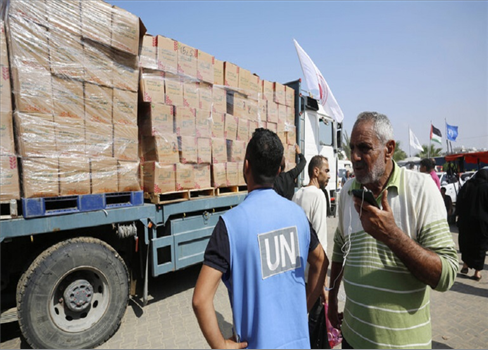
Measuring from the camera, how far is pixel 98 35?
10.6 ft

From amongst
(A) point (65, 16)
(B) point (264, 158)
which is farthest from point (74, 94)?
(B) point (264, 158)

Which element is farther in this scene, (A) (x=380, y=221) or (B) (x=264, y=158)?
(B) (x=264, y=158)

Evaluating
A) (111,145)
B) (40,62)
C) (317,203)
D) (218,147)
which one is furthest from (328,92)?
(40,62)

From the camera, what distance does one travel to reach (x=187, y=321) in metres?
3.78

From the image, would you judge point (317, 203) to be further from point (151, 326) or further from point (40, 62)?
point (40, 62)

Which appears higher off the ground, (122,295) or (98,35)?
(98,35)

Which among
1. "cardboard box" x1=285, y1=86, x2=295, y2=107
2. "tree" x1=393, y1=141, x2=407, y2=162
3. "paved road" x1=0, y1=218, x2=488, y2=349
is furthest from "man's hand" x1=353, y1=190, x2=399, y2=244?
"tree" x1=393, y1=141, x2=407, y2=162

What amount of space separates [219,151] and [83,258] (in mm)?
2384

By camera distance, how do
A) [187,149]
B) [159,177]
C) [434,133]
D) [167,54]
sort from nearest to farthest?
[159,177]
[167,54]
[187,149]
[434,133]

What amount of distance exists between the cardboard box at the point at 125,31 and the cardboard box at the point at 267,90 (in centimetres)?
264

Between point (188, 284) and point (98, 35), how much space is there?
398 cm

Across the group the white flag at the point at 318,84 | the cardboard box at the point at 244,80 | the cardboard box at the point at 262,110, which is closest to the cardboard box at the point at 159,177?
the cardboard box at the point at 244,80

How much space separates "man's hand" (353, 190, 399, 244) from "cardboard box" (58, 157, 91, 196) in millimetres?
2898

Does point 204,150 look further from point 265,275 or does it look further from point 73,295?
point 265,275
